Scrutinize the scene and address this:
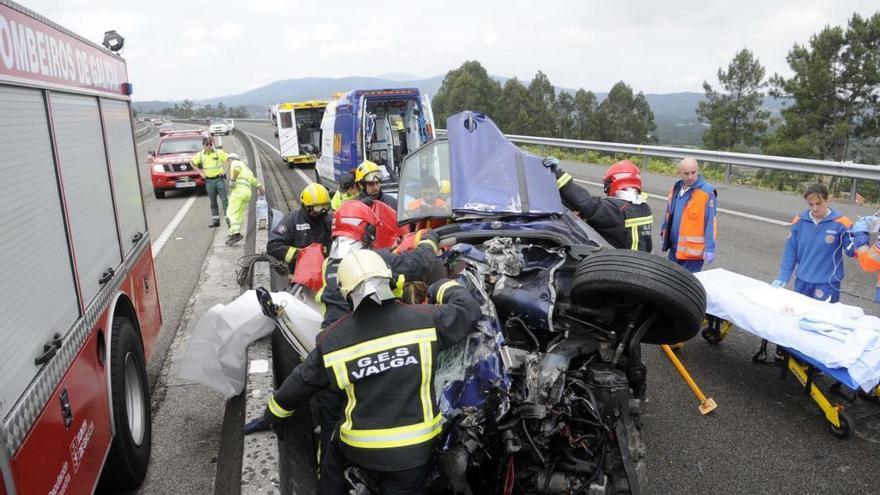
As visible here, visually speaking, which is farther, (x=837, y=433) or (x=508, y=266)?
(x=837, y=433)

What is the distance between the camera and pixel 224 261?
9047 mm

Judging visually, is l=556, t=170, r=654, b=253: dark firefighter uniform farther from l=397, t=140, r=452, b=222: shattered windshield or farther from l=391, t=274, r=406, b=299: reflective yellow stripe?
l=391, t=274, r=406, b=299: reflective yellow stripe

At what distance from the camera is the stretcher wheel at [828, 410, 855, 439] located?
3878mm

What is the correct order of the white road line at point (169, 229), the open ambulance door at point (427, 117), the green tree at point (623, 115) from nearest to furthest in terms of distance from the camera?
the white road line at point (169, 229), the open ambulance door at point (427, 117), the green tree at point (623, 115)

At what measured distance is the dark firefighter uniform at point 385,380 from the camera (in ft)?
8.99

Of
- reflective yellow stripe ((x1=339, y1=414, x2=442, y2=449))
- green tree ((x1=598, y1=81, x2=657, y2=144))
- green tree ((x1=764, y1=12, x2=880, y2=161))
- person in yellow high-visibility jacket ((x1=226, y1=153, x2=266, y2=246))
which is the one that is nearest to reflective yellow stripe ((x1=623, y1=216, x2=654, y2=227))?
reflective yellow stripe ((x1=339, y1=414, x2=442, y2=449))

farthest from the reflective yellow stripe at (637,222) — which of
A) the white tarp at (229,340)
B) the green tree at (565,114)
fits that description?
the green tree at (565,114)

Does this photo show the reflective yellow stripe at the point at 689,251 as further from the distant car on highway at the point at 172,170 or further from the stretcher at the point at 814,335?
the distant car on highway at the point at 172,170

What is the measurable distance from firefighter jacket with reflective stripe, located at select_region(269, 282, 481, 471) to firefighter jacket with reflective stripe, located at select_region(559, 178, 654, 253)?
2.47m

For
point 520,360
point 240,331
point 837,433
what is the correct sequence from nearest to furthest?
point 520,360
point 837,433
point 240,331

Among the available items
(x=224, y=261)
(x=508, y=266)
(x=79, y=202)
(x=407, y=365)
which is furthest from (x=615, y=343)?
(x=224, y=261)

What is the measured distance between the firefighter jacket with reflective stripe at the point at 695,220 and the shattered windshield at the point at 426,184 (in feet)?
7.92

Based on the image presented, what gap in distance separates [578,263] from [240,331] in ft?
8.04

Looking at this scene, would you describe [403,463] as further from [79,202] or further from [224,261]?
[224,261]
